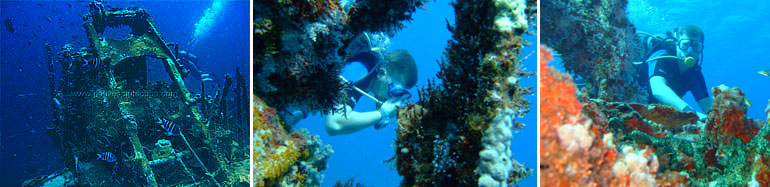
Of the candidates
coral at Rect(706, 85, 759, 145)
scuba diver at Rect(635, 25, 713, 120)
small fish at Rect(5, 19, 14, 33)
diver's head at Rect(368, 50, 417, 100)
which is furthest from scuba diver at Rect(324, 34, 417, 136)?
small fish at Rect(5, 19, 14, 33)

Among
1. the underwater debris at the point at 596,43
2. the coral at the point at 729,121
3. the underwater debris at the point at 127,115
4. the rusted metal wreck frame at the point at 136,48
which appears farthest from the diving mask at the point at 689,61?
the rusted metal wreck frame at the point at 136,48

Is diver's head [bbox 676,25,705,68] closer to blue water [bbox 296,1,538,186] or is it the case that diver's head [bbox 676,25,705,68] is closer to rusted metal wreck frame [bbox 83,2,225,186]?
rusted metal wreck frame [bbox 83,2,225,186]

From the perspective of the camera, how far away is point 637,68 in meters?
5.27

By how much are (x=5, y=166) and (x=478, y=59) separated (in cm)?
1113

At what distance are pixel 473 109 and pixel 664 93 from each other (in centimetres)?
447

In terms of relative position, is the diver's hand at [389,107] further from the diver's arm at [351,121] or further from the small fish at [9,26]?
the small fish at [9,26]

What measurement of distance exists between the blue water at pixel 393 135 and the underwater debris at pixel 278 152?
1246 inches

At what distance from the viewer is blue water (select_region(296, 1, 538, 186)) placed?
125ft

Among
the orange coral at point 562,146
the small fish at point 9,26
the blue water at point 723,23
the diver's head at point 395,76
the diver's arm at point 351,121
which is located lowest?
the orange coral at point 562,146

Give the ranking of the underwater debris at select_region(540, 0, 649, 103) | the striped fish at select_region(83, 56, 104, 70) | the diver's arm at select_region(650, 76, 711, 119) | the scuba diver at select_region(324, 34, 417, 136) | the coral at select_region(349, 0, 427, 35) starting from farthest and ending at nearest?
the striped fish at select_region(83, 56, 104, 70)
the scuba diver at select_region(324, 34, 417, 136)
the diver's arm at select_region(650, 76, 711, 119)
the underwater debris at select_region(540, 0, 649, 103)
the coral at select_region(349, 0, 427, 35)

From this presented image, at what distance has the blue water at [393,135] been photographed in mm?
38062

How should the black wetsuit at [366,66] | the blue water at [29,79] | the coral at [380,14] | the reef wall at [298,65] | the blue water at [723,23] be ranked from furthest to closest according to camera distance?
the blue water at [723,23] → the blue water at [29,79] → the black wetsuit at [366,66] → the coral at [380,14] → the reef wall at [298,65]

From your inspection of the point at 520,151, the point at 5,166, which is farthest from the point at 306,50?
the point at 520,151

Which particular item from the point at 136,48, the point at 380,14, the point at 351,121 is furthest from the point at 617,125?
the point at 136,48
